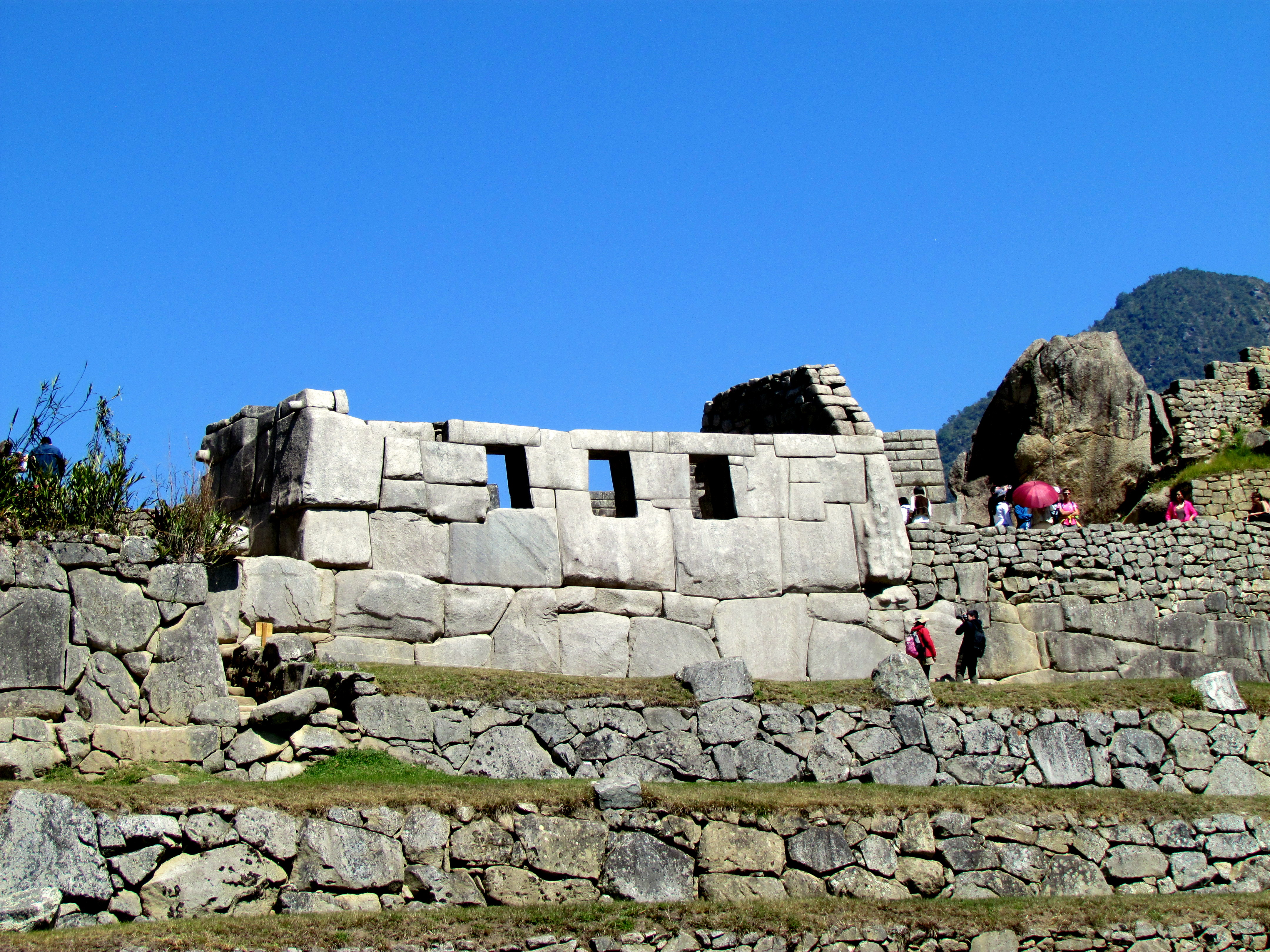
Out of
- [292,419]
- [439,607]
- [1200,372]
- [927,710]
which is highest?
[1200,372]

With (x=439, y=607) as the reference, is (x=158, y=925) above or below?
below

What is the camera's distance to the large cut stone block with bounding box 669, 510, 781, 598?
50.5ft

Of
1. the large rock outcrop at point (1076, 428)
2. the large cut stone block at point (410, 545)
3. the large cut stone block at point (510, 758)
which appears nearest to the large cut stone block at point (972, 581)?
the large cut stone block at point (410, 545)

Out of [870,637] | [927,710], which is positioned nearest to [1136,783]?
[927,710]

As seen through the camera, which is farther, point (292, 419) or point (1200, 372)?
point (1200, 372)

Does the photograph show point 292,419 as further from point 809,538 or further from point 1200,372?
point 1200,372

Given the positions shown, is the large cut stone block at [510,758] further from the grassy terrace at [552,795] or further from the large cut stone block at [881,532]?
the large cut stone block at [881,532]

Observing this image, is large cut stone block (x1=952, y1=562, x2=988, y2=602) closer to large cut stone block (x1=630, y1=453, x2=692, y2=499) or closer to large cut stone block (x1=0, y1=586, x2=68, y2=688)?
large cut stone block (x1=630, y1=453, x2=692, y2=499)

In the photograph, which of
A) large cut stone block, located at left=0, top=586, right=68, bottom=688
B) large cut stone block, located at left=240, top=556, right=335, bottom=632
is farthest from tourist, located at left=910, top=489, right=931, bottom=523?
large cut stone block, located at left=0, top=586, right=68, bottom=688

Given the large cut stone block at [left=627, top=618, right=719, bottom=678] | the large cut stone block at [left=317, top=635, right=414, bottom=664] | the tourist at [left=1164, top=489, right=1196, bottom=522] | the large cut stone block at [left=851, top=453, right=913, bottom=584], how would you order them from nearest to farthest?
the large cut stone block at [left=317, top=635, right=414, bottom=664] < the large cut stone block at [left=627, top=618, right=719, bottom=678] < the large cut stone block at [left=851, top=453, right=913, bottom=584] < the tourist at [left=1164, top=489, right=1196, bottom=522]

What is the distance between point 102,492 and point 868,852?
23.3ft

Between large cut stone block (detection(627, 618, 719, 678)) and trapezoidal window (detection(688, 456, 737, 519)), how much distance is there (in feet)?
4.96

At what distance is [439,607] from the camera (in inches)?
557

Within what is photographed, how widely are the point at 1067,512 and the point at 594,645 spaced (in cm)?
898
